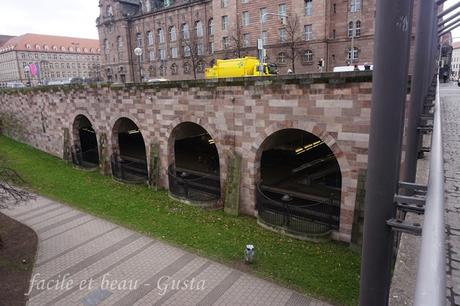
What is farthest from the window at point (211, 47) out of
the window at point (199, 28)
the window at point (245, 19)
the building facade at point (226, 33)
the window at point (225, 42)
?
the window at point (245, 19)

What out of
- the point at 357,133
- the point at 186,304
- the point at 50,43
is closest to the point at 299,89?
the point at 357,133

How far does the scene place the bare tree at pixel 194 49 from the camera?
2067 inches

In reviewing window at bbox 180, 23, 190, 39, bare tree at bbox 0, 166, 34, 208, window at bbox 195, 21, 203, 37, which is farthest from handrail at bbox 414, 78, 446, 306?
window at bbox 180, 23, 190, 39

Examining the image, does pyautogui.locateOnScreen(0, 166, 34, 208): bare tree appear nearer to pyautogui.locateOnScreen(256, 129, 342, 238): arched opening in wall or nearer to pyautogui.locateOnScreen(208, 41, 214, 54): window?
pyautogui.locateOnScreen(256, 129, 342, 238): arched opening in wall

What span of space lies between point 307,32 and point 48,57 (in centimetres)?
7593

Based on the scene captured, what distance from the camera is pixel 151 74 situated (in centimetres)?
6141

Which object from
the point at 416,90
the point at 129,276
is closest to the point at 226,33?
the point at 129,276

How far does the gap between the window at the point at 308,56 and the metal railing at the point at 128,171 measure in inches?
1090

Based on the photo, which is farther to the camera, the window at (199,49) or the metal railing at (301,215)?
the window at (199,49)

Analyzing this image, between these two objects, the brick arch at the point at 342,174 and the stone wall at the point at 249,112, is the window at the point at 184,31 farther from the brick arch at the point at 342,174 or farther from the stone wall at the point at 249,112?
the brick arch at the point at 342,174

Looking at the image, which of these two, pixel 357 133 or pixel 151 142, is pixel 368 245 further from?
pixel 151 142

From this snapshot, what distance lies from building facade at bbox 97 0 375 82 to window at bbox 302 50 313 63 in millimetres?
117

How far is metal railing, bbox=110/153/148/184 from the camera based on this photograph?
18.3 m

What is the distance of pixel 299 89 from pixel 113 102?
11564 mm
